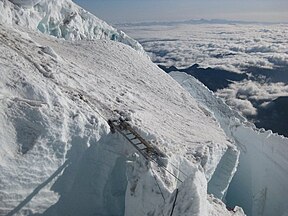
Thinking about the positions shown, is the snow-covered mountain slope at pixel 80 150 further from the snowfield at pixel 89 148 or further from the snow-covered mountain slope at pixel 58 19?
the snow-covered mountain slope at pixel 58 19

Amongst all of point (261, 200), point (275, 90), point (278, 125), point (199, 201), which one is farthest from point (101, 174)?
point (275, 90)

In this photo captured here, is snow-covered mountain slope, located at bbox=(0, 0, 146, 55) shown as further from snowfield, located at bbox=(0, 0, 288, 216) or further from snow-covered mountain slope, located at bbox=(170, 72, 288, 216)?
snow-covered mountain slope, located at bbox=(170, 72, 288, 216)

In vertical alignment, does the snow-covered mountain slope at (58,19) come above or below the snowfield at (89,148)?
above

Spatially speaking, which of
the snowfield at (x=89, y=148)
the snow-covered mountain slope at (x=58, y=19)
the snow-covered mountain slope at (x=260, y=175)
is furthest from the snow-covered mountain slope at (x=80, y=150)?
the snow-covered mountain slope at (x=58, y=19)

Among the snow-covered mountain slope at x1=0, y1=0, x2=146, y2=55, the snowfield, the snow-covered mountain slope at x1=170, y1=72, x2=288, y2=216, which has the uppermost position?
the snow-covered mountain slope at x1=0, y1=0, x2=146, y2=55

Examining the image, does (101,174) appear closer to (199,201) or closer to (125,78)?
(199,201)

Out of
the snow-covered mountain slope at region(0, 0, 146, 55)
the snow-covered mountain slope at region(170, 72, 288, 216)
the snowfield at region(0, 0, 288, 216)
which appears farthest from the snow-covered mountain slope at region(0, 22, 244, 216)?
the snow-covered mountain slope at region(0, 0, 146, 55)

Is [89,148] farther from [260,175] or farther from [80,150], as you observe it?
[260,175]
